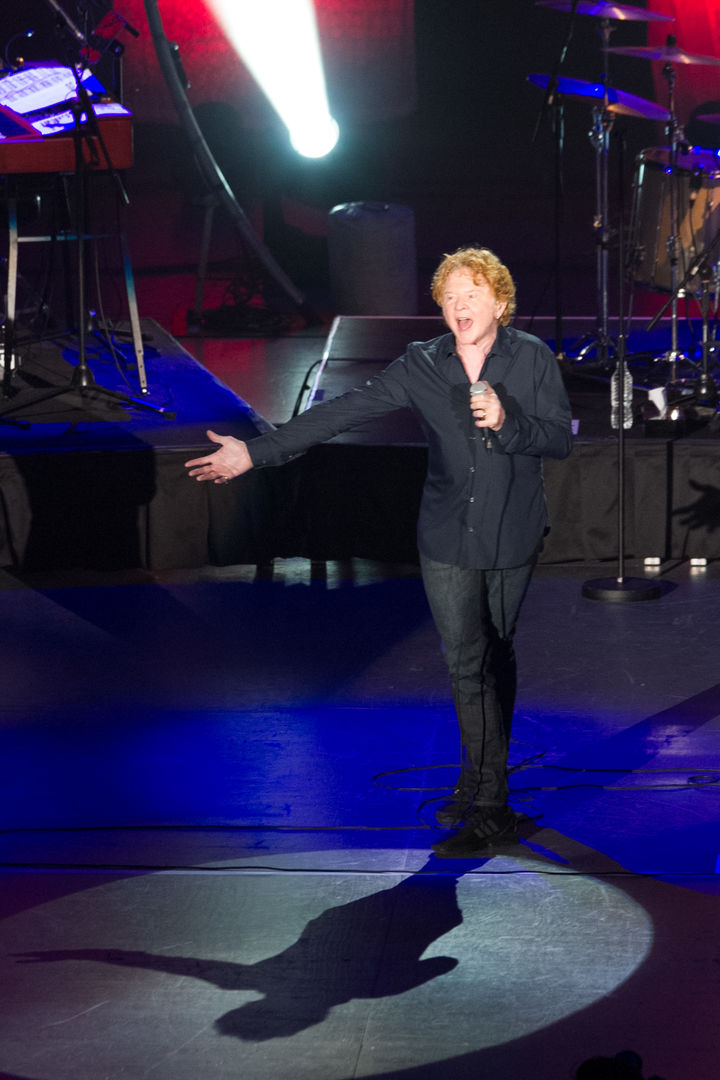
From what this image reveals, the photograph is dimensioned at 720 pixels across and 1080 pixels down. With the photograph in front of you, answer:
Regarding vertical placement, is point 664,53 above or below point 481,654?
above

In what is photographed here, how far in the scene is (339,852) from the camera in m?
3.54

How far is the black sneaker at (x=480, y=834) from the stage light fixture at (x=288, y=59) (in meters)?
9.27

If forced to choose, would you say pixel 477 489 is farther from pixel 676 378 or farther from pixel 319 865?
pixel 676 378

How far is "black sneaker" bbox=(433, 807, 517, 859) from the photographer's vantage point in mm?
3498

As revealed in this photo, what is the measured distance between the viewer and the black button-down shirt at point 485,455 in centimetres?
340

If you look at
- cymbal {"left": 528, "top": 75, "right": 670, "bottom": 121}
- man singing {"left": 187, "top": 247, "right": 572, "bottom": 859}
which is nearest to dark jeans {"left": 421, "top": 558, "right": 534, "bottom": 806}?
man singing {"left": 187, "top": 247, "right": 572, "bottom": 859}

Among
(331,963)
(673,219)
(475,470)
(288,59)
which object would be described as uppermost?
(288,59)

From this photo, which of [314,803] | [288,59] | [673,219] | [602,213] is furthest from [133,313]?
[288,59]

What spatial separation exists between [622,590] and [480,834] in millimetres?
2364

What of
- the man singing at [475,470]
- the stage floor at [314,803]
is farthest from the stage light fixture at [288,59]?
the man singing at [475,470]

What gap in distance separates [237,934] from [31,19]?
403 inches

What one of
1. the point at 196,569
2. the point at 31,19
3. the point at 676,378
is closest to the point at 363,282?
the point at 31,19

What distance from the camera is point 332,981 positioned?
9.54 ft

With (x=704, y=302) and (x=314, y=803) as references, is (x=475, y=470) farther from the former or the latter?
(x=704, y=302)
